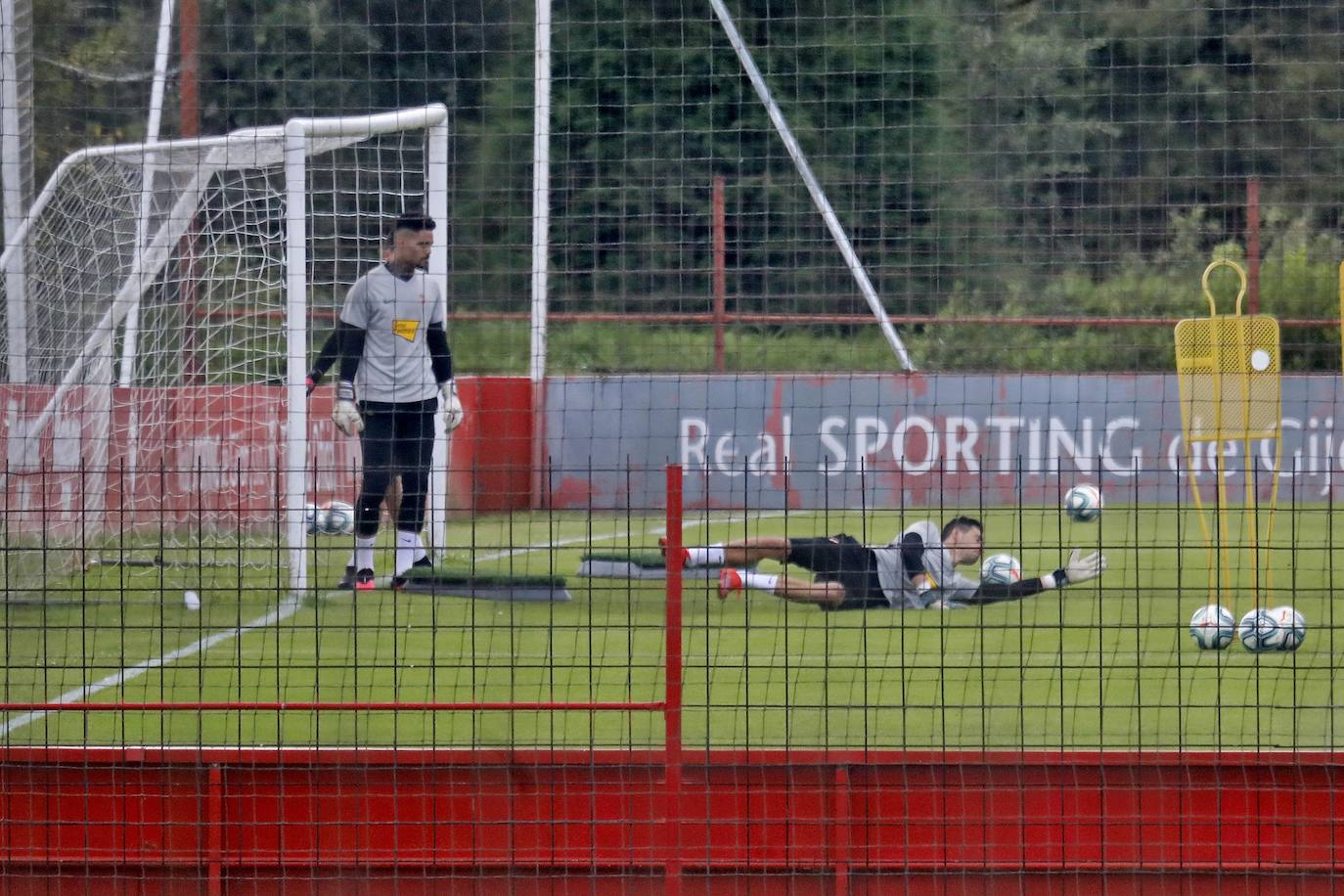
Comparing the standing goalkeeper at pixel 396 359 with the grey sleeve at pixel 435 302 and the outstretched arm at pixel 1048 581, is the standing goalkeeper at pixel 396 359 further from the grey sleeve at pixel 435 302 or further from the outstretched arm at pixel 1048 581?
the outstretched arm at pixel 1048 581

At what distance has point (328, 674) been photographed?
7.05m

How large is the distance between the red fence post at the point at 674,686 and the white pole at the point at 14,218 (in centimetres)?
470

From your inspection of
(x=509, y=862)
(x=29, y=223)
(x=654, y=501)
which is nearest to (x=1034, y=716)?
(x=509, y=862)

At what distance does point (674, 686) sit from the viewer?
185 inches

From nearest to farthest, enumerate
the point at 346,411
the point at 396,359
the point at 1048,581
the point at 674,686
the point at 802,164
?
1. the point at 674,686
2. the point at 1048,581
3. the point at 346,411
4. the point at 396,359
5. the point at 802,164

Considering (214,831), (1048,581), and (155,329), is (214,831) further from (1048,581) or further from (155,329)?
(155,329)

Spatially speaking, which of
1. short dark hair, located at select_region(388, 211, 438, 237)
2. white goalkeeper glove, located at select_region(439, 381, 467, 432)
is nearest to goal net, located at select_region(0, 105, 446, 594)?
short dark hair, located at select_region(388, 211, 438, 237)

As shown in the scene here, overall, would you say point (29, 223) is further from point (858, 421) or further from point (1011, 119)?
point (1011, 119)

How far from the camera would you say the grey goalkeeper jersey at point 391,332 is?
29.2 ft

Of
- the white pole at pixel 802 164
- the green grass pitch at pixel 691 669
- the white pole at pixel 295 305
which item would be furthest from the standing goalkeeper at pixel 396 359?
the white pole at pixel 802 164

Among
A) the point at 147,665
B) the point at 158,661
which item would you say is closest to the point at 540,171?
the point at 158,661

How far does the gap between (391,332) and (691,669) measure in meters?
2.96

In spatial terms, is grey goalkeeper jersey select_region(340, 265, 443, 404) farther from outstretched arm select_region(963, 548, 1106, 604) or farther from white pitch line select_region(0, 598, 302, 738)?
outstretched arm select_region(963, 548, 1106, 604)

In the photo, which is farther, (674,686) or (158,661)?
(158,661)
